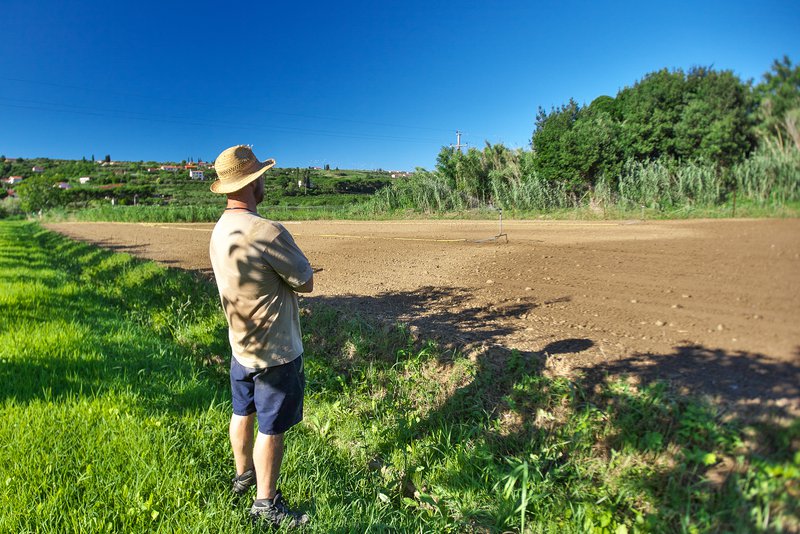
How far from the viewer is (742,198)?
139 cm

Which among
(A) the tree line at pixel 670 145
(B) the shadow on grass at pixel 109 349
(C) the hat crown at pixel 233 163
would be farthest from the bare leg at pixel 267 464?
(A) the tree line at pixel 670 145

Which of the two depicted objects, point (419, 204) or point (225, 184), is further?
point (419, 204)

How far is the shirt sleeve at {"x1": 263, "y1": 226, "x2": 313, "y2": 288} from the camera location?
87.1 inches

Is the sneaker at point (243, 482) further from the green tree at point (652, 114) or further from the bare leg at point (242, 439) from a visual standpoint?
the green tree at point (652, 114)

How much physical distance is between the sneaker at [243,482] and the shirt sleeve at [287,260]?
1150 millimetres

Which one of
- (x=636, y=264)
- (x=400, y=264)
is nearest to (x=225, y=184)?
(x=636, y=264)

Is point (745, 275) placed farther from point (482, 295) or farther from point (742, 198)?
point (482, 295)

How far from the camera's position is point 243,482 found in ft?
8.20

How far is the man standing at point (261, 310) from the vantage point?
2238mm

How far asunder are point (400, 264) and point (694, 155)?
5.11 m

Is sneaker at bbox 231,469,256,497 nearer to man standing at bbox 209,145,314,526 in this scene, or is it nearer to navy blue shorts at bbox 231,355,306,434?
man standing at bbox 209,145,314,526

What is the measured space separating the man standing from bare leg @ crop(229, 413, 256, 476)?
0.01 metres

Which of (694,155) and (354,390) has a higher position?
(694,155)

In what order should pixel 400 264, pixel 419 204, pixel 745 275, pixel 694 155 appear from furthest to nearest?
pixel 400 264, pixel 419 204, pixel 694 155, pixel 745 275
